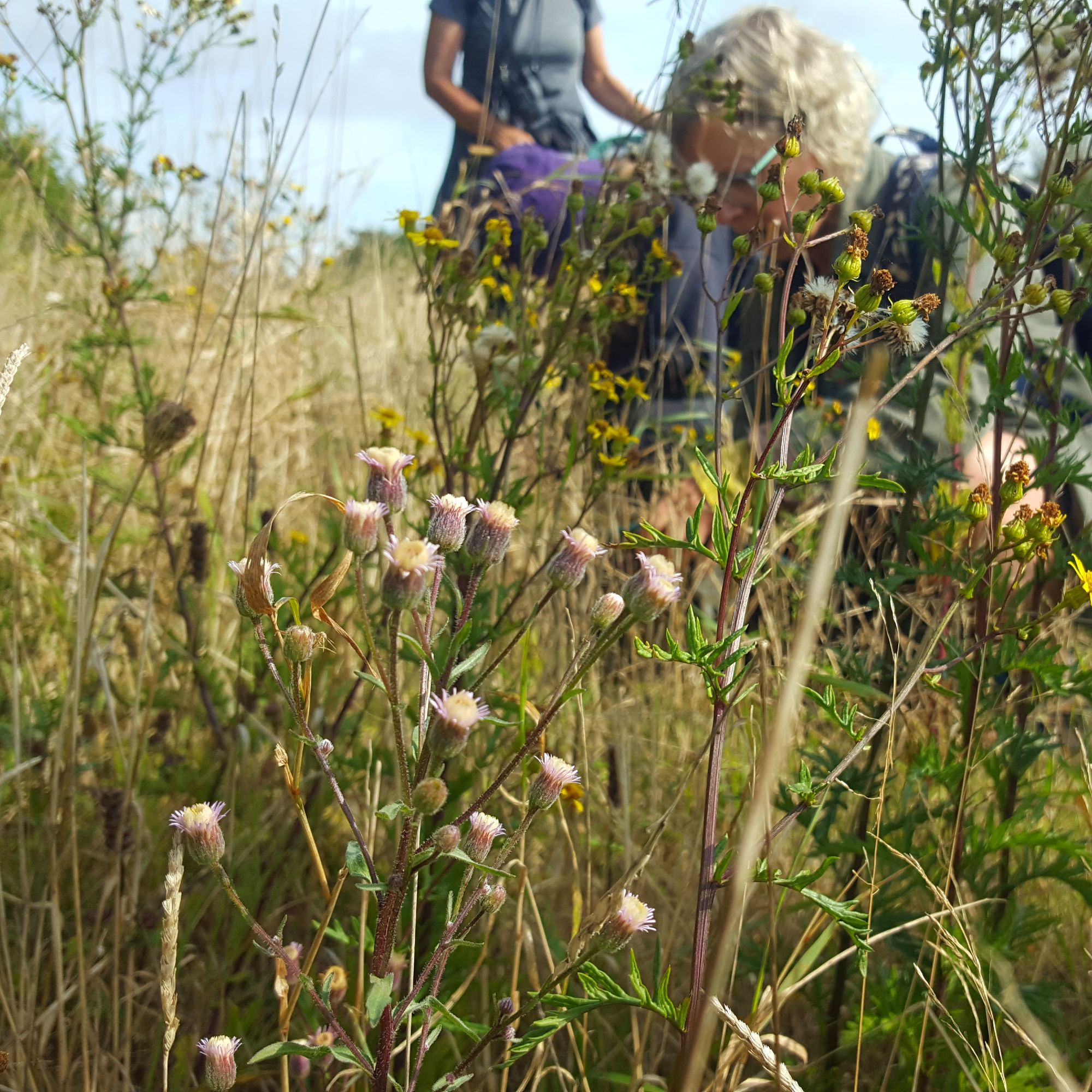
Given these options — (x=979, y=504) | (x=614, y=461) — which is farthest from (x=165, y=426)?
(x=979, y=504)

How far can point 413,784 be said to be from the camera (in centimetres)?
90

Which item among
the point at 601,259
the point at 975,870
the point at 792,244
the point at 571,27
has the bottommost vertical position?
the point at 975,870

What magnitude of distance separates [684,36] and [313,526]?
1655 mm

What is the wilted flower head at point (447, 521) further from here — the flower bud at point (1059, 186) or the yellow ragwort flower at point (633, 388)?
the yellow ragwort flower at point (633, 388)

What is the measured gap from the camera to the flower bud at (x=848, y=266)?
0.97 metres

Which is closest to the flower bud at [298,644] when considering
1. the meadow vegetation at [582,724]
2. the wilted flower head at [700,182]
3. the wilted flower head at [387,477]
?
the meadow vegetation at [582,724]

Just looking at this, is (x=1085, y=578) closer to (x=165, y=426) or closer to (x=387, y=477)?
(x=387, y=477)

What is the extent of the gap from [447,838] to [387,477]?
31cm

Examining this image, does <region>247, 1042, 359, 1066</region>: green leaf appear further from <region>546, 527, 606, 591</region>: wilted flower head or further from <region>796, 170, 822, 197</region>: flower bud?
<region>796, 170, 822, 197</region>: flower bud

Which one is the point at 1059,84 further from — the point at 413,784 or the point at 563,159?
the point at 563,159

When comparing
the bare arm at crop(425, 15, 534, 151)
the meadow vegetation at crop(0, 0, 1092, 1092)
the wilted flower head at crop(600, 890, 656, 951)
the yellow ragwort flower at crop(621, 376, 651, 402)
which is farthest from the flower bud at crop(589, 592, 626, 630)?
the bare arm at crop(425, 15, 534, 151)

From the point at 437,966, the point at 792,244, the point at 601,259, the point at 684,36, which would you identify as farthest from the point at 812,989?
the point at 684,36

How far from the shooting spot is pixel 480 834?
911mm

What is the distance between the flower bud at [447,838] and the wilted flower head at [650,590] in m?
0.22
